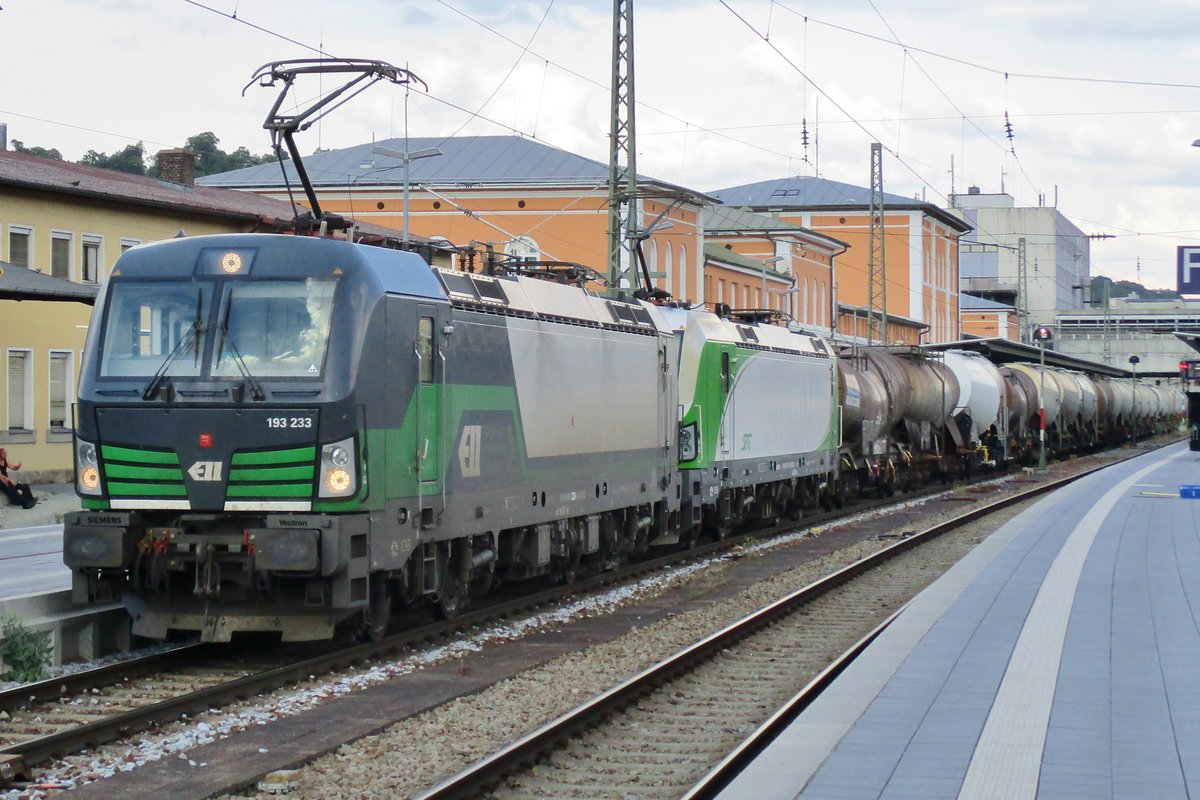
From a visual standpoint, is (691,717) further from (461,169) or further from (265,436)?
(461,169)

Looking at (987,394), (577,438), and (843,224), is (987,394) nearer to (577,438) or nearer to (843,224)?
(577,438)

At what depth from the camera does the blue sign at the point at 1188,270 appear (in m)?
25.2

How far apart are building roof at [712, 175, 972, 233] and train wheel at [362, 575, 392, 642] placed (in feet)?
264

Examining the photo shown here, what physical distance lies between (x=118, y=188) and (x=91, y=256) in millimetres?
2054

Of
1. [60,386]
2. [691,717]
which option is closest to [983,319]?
[60,386]

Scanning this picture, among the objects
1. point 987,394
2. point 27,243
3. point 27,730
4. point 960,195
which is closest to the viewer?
point 27,730

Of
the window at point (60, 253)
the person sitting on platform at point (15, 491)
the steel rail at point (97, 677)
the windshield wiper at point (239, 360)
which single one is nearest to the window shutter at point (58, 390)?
the window at point (60, 253)

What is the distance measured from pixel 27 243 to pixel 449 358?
979 inches

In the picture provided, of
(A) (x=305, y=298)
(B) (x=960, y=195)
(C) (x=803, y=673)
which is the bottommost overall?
(C) (x=803, y=673)

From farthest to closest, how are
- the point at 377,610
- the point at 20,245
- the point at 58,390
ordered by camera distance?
the point at 58,390
the point at 20,245
the point at 377,610

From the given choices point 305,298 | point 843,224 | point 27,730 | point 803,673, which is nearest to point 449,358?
point 305,298

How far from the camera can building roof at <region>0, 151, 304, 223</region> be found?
3562 cm

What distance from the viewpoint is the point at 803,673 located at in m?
13.2

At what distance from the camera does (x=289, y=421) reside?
Answer: 12.1 meters
